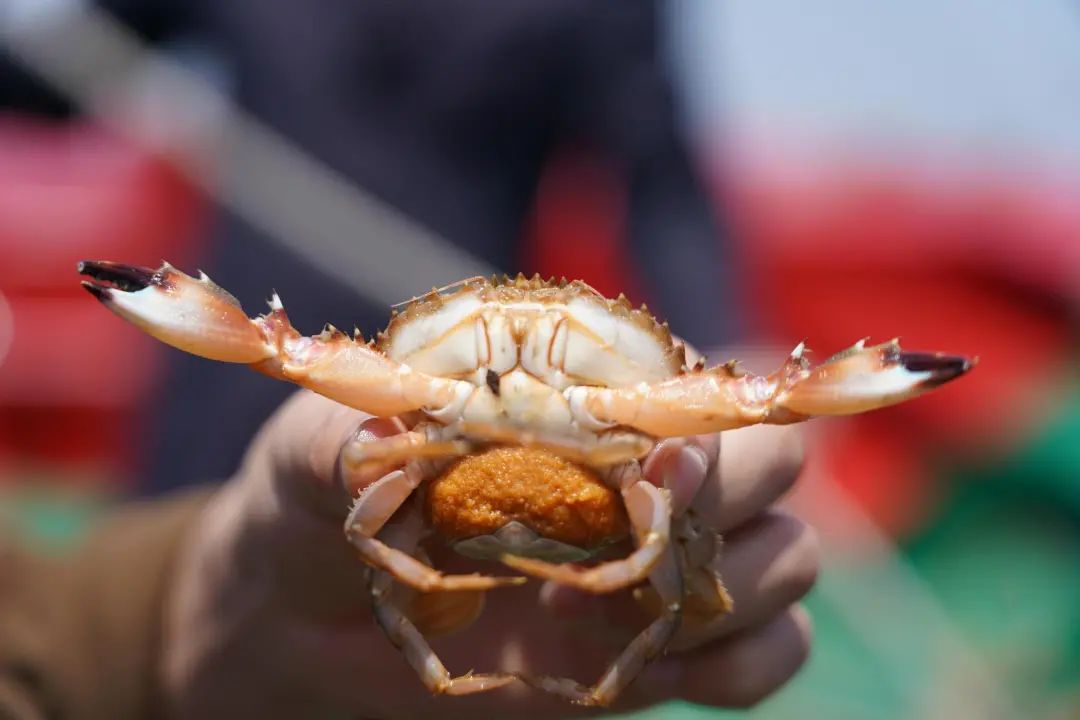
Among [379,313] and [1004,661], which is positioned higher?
[379,313]

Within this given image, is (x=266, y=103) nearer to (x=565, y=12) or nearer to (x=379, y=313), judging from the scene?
(x=379, y=313)

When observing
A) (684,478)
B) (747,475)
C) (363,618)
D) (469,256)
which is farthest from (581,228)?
(684,478)

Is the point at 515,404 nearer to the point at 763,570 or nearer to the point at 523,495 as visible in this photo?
the point at 523,495

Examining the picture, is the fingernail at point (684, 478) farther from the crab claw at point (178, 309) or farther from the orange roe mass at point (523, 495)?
the crab claw at point (178, 309)

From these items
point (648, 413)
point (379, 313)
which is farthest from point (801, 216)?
point (648, 413)

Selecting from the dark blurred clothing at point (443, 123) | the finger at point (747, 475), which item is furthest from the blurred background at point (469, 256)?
the finger at point (747, 475)
